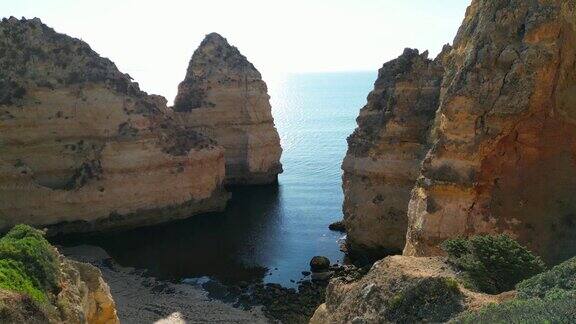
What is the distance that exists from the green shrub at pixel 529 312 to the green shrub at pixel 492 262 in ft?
10.5

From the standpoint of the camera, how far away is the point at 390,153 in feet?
96.8

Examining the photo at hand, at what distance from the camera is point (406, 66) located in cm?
3047

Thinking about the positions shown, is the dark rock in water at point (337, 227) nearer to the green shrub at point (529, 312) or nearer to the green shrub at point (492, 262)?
the green shrub at point (492, 262)

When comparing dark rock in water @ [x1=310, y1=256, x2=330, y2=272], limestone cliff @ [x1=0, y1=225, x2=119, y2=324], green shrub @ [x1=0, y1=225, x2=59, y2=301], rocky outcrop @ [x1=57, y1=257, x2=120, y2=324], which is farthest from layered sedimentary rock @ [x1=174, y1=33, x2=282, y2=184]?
green shrub @ [x1=0, y1=225, x2=59, y2=301]

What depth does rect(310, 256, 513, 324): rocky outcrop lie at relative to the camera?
1004 cm

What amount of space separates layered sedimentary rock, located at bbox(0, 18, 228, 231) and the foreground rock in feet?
22.7

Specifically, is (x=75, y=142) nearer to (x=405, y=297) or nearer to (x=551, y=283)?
(x=405, y=297)

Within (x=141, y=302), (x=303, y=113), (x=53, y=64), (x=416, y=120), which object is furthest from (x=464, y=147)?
(x=303, y=113)

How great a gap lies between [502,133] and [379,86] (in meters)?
13.4

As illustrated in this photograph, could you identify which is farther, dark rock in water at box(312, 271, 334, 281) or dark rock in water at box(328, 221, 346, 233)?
dark rock in water at box(328, 221, 346, 233)

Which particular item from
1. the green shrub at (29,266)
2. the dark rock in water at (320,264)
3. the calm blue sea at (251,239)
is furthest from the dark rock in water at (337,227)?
the green shrub at (29,266)

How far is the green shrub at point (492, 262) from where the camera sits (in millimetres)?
12148

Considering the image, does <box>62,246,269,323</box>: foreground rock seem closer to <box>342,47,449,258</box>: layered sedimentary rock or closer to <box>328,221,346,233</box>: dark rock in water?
<box>342,47,449,258</box>: layered sedimentary rock

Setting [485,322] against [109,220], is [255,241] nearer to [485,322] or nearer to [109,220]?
[109,220]
